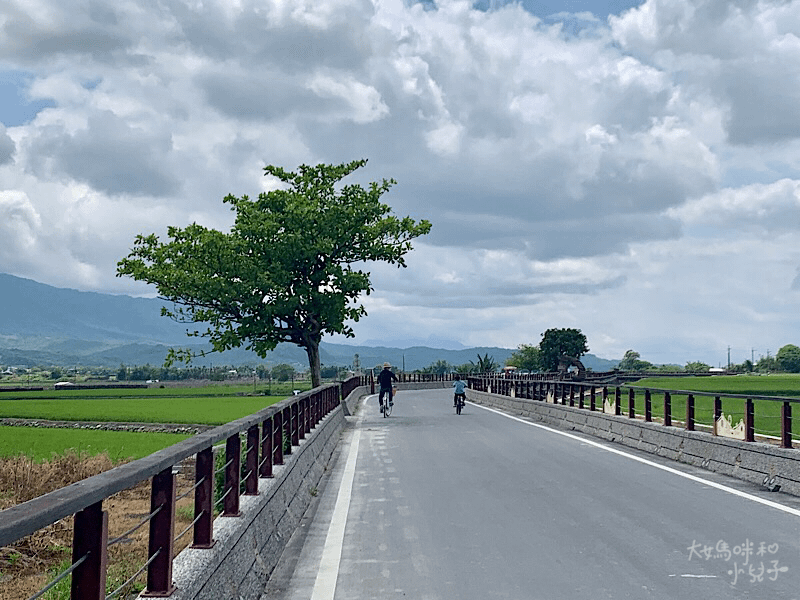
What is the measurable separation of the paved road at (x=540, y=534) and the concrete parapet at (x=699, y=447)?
0.43m

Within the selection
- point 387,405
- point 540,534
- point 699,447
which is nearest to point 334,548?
point 540,534

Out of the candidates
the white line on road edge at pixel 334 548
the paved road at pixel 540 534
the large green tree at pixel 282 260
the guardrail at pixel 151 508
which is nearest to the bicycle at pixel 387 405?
the large green tree at pixel 282 260

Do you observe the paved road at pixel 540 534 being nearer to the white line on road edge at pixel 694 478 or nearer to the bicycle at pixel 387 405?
the white line on road edge at pixel 694 478

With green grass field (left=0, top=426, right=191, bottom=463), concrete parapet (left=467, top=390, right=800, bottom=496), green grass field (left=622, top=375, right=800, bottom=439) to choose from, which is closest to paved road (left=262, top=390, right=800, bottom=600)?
concrete parapet (left=467, top=390, right=800, bottom=496)

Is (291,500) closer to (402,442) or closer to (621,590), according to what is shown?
(621,590)

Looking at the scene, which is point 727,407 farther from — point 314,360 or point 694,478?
point 694,478

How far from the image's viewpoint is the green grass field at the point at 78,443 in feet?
87.4

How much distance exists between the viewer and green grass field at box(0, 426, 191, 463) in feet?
87.4

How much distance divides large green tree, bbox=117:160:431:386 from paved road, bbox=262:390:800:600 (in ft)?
75.1

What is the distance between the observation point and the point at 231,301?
42.8 meters

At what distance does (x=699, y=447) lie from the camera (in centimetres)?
1798

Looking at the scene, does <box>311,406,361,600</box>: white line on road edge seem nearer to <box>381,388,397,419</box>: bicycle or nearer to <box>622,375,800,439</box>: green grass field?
<box>622,375,800,439</box>: green grass field

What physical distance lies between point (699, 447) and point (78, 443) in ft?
67.3

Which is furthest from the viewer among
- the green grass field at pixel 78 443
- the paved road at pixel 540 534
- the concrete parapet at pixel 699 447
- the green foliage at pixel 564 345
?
the green foliage at pixel 564 345
